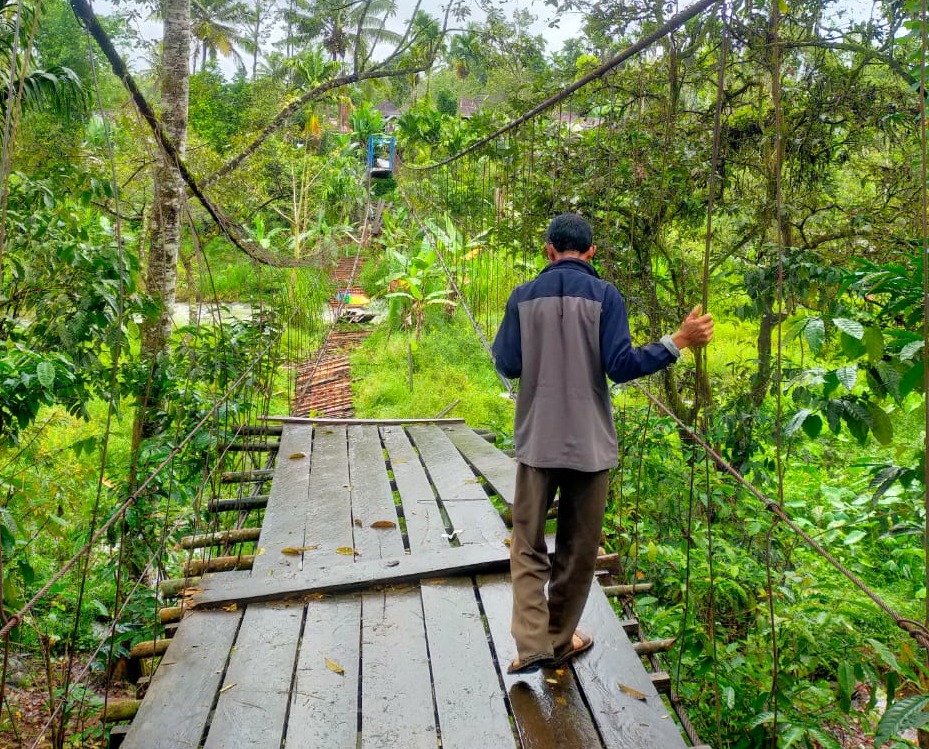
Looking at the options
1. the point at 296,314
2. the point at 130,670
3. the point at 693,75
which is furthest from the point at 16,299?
the point at 693,75

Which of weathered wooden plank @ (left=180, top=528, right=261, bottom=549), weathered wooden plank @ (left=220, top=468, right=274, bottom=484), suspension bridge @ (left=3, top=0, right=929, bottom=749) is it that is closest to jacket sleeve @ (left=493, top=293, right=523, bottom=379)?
suspension bridge @ (left=3, top=0, right=929, bottom=749)

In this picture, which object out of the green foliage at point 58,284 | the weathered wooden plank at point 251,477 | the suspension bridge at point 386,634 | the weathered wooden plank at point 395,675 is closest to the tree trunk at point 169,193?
the green foliage at point 58,284

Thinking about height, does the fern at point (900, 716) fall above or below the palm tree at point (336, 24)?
below

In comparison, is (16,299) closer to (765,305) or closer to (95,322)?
(95,322)

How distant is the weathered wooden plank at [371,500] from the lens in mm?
2169

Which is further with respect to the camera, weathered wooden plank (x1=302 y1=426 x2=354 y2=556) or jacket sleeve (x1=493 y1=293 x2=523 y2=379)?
weathered wooden plank (x1=302 y1=426 x2=354 y2=556)

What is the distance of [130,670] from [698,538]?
1.78 m

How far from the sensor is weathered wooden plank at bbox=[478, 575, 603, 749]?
4.42 ft

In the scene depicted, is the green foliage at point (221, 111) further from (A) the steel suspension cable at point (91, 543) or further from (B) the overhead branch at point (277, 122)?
(A) the steel suspension cable at point (91, 543)

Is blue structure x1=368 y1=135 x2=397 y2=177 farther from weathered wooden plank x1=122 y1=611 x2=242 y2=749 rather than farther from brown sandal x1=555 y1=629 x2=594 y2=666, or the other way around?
brown sandal x1=555 y1=629 x2=594 y2=666

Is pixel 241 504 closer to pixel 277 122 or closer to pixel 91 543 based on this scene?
pixel 91 543

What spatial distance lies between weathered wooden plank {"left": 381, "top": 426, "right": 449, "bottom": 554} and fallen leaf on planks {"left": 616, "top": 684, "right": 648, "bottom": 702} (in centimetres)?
70

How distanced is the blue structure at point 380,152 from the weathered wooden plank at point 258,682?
11257 millimetres

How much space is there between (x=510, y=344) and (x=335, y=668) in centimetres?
77
